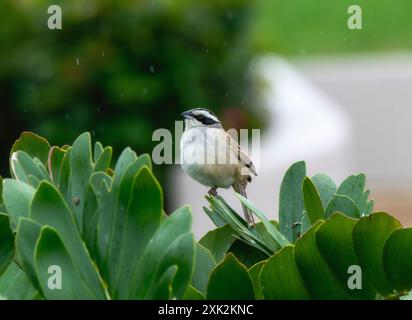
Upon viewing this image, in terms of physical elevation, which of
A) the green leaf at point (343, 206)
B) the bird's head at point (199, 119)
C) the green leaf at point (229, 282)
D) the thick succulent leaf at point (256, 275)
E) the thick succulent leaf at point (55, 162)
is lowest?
the thick succulent leaf at point (256, 275)

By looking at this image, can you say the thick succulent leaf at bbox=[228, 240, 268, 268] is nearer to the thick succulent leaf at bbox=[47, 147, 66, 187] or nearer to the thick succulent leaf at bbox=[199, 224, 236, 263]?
the thick succulent leaf at bbox=[199, 224, 236, 263]

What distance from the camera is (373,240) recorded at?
1728 millimetres

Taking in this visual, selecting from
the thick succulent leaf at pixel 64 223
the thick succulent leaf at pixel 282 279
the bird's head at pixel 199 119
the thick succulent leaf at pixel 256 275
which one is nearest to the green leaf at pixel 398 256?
the thick succulent leaf at pixel 282 279

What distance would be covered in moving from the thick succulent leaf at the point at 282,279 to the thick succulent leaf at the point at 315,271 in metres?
0.01

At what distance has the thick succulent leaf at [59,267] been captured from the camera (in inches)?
59.1

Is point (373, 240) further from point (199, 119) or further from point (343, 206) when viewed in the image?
point (199, 119)

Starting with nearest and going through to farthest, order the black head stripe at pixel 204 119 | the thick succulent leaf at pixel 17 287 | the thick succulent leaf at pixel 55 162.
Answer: the thick succulent leaf at pixel 17 287 < the thick succulent leaf at pixel 55 162 < the black head stripe at pixel 204 119

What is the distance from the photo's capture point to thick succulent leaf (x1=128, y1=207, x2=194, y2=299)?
156 centimetres

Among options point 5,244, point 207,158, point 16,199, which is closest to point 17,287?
point 5,244

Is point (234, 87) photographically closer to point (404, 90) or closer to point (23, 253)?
point (404, 90)

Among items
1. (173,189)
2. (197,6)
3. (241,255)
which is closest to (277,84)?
(197,6)

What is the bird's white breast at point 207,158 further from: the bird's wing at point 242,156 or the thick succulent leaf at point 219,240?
the thick succulent leaf at point 219,240

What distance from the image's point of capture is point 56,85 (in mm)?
8797

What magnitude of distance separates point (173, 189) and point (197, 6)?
174 cm
